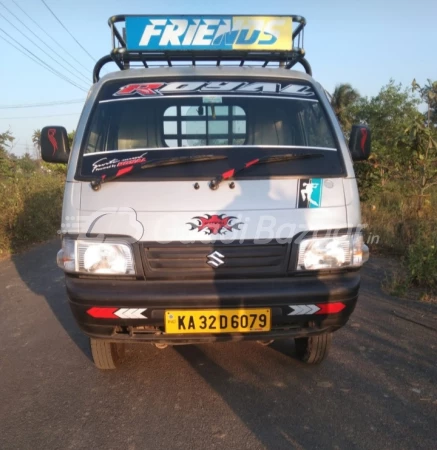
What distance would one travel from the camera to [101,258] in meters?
2.78

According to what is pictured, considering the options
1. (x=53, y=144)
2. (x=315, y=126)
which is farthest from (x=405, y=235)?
(x=53, y=144)

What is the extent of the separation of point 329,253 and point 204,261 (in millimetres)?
792

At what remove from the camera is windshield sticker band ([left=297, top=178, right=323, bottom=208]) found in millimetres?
2900

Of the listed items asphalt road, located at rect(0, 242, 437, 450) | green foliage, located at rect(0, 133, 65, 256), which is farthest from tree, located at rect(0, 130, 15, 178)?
asphalt road, located at rect(0, 242, 437, 450)

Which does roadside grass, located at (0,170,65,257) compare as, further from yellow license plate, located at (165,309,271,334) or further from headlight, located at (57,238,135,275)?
yellow license plate, located at (165,309,271,334)

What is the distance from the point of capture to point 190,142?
3.41 metres

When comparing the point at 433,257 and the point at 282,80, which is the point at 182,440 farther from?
the point at 433,257

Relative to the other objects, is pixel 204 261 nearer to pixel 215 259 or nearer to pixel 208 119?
pixel 215 259

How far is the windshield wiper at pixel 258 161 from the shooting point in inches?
112

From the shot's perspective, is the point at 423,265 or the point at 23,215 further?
the point at 23,215

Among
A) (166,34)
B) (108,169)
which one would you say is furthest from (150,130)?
(166,34)

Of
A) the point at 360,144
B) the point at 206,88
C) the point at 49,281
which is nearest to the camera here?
the point at 206,88

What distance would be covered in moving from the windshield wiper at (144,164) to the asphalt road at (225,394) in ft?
4.70

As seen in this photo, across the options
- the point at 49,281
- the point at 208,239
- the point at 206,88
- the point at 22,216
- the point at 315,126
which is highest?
the point at 206,88
